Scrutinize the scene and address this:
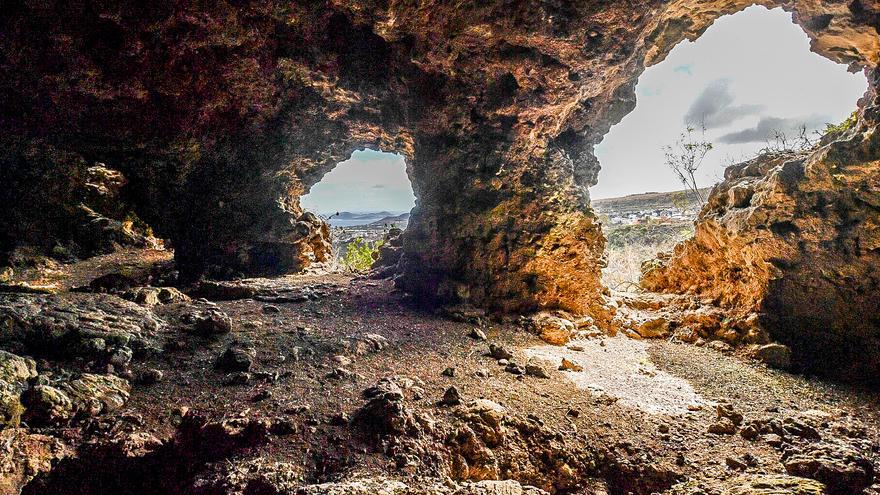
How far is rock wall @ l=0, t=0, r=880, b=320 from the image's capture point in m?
6.04

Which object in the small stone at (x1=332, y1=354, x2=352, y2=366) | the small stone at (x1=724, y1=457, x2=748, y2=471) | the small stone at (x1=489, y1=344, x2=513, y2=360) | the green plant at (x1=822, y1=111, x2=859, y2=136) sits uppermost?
the green plant at (x1=822, y1=111, x2=859, y2=136)

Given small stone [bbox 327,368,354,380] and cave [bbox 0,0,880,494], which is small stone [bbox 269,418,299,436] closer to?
cave [bbox 0,0,880,494]

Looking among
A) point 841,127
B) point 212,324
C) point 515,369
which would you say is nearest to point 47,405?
point 212,324

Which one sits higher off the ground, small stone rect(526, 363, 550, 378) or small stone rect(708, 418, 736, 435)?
small stone rect(526, 363, 550, 378)

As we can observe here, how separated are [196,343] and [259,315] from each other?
5.03 feet

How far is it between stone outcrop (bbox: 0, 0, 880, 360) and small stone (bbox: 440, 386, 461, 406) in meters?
4.10

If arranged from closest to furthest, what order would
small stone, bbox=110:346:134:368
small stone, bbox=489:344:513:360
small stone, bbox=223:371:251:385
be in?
small stone, bbox=110:346:134:368, small stone, bbox=223:371:251:385, small stone, bbox=489:344:513:360

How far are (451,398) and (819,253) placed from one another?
289 inches

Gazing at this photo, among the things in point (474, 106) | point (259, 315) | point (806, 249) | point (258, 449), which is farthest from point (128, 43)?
point (806, 249)

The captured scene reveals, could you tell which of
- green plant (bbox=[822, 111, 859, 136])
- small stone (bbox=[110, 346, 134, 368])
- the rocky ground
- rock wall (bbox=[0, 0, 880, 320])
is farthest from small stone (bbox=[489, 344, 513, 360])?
green plant (bbox=[822, 111, 859, 136])

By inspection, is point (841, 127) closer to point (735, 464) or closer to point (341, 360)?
point (735, 464)

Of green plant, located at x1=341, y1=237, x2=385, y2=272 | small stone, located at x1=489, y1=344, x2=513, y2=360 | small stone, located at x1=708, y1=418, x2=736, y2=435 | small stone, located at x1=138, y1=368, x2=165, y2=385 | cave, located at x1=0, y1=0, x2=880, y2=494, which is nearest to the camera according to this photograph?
cave, located at x1=0, y1=0, x2=880, y2=494

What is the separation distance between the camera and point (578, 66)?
7020mm

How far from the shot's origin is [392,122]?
30.7 feet
